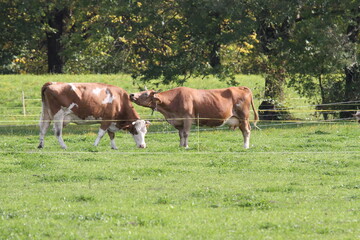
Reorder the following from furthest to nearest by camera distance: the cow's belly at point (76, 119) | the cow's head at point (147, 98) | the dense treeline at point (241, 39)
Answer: the dense treeline at point (241, 39)
the cow's belly at point (76, 119)
the cow's head at point (147, 98)

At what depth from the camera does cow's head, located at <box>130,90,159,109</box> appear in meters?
23.8

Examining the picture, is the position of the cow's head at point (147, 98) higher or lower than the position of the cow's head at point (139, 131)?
higher

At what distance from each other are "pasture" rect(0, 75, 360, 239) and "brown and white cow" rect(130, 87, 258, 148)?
30.7 inches

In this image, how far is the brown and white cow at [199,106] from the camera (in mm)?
23906

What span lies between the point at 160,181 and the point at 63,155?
5.12 m

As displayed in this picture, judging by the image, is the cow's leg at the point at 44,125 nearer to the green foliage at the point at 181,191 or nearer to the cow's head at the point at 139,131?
the green foliage at the point at 181,191

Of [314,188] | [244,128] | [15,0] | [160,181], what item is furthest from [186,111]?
[15,0]

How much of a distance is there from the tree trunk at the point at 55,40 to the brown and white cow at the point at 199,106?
89.6ft

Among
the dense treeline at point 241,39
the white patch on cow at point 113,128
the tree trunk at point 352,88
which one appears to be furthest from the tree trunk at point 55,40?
the white patch on cow at point 113,128

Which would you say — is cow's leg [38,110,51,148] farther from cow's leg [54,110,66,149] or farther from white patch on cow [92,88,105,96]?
white patch on cow [92,88,105,96]

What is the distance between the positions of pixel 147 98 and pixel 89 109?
1.81 m

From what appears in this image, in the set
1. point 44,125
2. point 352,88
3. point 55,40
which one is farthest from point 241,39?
point 55,40

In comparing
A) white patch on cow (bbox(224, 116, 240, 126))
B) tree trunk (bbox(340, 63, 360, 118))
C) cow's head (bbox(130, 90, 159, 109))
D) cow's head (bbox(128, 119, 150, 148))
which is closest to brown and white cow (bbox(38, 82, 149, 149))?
cow's head (bbox(128, 119, 150, 148))

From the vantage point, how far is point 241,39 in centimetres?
3372
